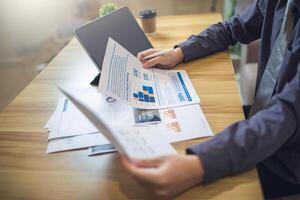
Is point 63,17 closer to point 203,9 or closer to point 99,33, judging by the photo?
point 203,9

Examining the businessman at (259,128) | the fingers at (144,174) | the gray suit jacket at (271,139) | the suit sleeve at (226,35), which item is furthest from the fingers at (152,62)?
the fingers at (144,174)

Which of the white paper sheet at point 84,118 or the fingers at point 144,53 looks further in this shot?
the fingers at point 144,53

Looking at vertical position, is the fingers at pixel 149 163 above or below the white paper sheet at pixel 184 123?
above

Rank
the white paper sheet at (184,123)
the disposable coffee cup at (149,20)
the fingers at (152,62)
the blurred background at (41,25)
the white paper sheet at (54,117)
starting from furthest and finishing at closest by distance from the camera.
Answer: the blurred background at (41,25) < the disposable coffee cup at (149,20) < the fingers at (152,62) < the white paper sheet at (54,117) < the white paper sheet at (184,123)

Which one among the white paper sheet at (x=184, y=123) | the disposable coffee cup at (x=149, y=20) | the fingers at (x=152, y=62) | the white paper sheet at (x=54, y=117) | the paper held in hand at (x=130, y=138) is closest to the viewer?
the paper held in hand at (x=130, y=138)

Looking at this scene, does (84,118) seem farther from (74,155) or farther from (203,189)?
(203,189)

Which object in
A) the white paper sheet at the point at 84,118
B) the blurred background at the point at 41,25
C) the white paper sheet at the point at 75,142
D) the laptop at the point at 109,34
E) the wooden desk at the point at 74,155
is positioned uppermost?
the laptop at the point at 109,34

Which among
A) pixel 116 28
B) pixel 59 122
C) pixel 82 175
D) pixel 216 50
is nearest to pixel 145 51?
pixel 116 28

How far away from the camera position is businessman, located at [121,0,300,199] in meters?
0.56

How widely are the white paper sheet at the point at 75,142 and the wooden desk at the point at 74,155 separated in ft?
0.05

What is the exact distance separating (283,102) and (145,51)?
0.49m

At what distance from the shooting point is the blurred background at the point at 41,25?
1.77m

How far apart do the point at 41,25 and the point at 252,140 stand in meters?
1.62

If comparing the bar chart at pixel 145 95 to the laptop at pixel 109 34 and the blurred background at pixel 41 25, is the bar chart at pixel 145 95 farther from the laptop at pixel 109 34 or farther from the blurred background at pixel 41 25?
the blurred background at pixel 41 25
